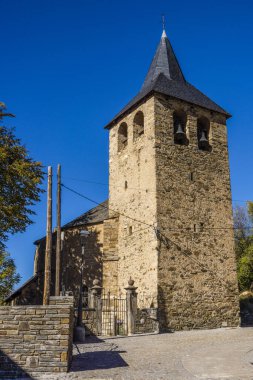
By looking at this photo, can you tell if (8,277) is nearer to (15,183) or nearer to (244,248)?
(15,183)

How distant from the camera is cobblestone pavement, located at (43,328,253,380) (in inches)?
280

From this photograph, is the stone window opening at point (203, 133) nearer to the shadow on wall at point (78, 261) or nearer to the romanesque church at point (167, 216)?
the romanesque church at point (167, 216)

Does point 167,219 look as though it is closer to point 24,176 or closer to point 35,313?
point 24,176

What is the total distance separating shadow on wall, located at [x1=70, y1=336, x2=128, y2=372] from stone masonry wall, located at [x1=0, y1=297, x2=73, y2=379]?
57cm

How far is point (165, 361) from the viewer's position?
8695 mm

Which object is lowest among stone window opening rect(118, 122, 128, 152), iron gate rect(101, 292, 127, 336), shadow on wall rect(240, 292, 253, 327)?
shadow on wall rect(240, 292, 253, 327)

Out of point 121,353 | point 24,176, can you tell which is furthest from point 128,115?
point 121,353

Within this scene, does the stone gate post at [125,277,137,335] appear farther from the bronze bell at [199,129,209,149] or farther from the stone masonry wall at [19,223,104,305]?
the bronze bell at [199,129,209,149]

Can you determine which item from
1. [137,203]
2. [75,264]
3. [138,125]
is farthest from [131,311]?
[138,125]

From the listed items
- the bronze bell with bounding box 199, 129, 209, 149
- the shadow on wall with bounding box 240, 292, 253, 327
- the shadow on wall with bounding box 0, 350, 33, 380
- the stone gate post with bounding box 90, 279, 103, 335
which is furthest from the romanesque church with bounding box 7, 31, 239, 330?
the shadow on wall with bounding box 0, 350, 33, 380

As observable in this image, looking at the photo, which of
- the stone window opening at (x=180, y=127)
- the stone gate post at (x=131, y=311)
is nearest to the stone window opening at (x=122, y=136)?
the stone window opening at (x=180, y=127)

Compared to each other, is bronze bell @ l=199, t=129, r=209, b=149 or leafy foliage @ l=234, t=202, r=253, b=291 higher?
bronze bell @ l=199, t=129, r=209, b=149

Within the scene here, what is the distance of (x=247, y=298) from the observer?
25.6 m

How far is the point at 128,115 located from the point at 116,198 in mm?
4759
